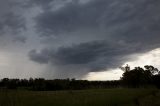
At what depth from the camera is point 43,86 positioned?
330 feet

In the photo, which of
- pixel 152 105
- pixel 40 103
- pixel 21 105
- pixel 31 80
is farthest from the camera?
pixel 31 80

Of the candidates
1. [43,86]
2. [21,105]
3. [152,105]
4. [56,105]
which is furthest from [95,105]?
[43,86]

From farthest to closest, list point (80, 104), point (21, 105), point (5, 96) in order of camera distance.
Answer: point (80, 104) < point (21, 105) < point (5, 96)

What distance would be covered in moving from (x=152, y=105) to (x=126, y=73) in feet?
350

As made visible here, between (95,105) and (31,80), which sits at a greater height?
(31,80)

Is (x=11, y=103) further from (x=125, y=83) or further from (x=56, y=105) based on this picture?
(x=125, y=83)

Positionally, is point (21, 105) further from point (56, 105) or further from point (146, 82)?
point (146, 82)

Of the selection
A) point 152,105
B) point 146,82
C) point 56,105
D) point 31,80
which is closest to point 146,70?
point 146,82

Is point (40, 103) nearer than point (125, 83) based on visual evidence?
Yes

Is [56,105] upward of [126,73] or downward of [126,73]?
downward

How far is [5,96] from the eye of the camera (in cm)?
Result: 1948

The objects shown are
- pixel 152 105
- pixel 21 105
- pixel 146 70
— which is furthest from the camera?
pixel 146 70

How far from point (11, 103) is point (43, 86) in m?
81.3

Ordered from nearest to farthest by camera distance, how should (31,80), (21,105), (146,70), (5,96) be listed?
1. (5,96)
2. (21,105)
3. (31,80)
4. (146,70)
